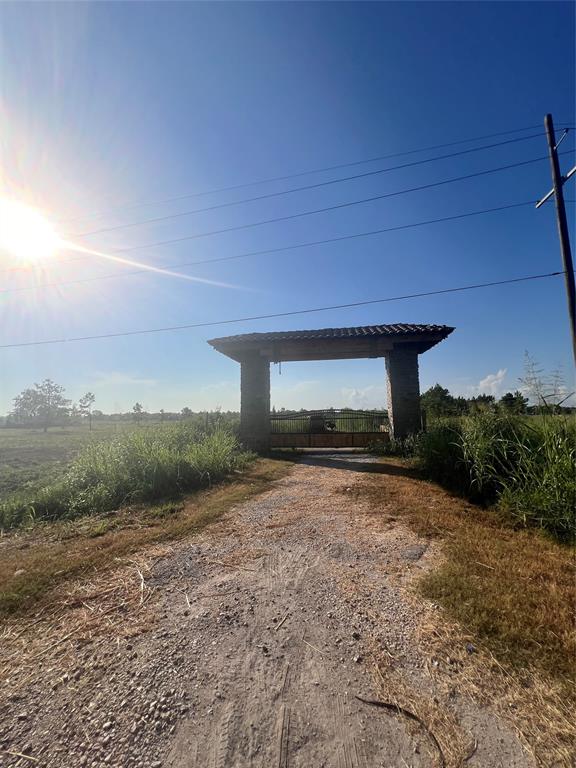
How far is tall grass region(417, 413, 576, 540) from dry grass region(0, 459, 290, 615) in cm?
339

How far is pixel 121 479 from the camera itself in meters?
5.38

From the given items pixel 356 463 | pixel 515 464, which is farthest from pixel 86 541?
pixel 356 463

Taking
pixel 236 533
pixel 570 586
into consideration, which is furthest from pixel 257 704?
pixel 570 586

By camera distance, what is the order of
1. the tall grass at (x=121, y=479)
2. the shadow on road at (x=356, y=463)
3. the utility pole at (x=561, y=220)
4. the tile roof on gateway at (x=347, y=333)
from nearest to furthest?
the tall grass at (x=121, y=479) → the utility pole at (x=561, y=220) → the shadow on road at (x=356, y=463) → the tile roof on gateway at (x=347, y=333)

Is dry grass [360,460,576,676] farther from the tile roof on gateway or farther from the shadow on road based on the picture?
the tile roof on gateway

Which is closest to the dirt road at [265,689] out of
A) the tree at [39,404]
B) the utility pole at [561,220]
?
the utility pole at [561,220]

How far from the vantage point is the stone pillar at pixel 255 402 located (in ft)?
31.9

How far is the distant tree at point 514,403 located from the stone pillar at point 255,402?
6301 mm

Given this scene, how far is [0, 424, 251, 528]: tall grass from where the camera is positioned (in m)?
4.63

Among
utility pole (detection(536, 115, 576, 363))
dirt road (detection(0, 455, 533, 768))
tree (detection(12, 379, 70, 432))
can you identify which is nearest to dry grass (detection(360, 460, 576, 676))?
dirt road (detection(0, 455, 533, 768))

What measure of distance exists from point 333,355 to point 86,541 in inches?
321

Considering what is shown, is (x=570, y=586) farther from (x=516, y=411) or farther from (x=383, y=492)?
(x=516, y=411)

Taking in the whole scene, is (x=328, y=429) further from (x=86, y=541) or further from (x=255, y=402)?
(x=86, y=541)

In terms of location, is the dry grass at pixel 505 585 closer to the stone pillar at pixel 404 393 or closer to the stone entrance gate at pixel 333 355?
the stone pillar at pixel 404 393
